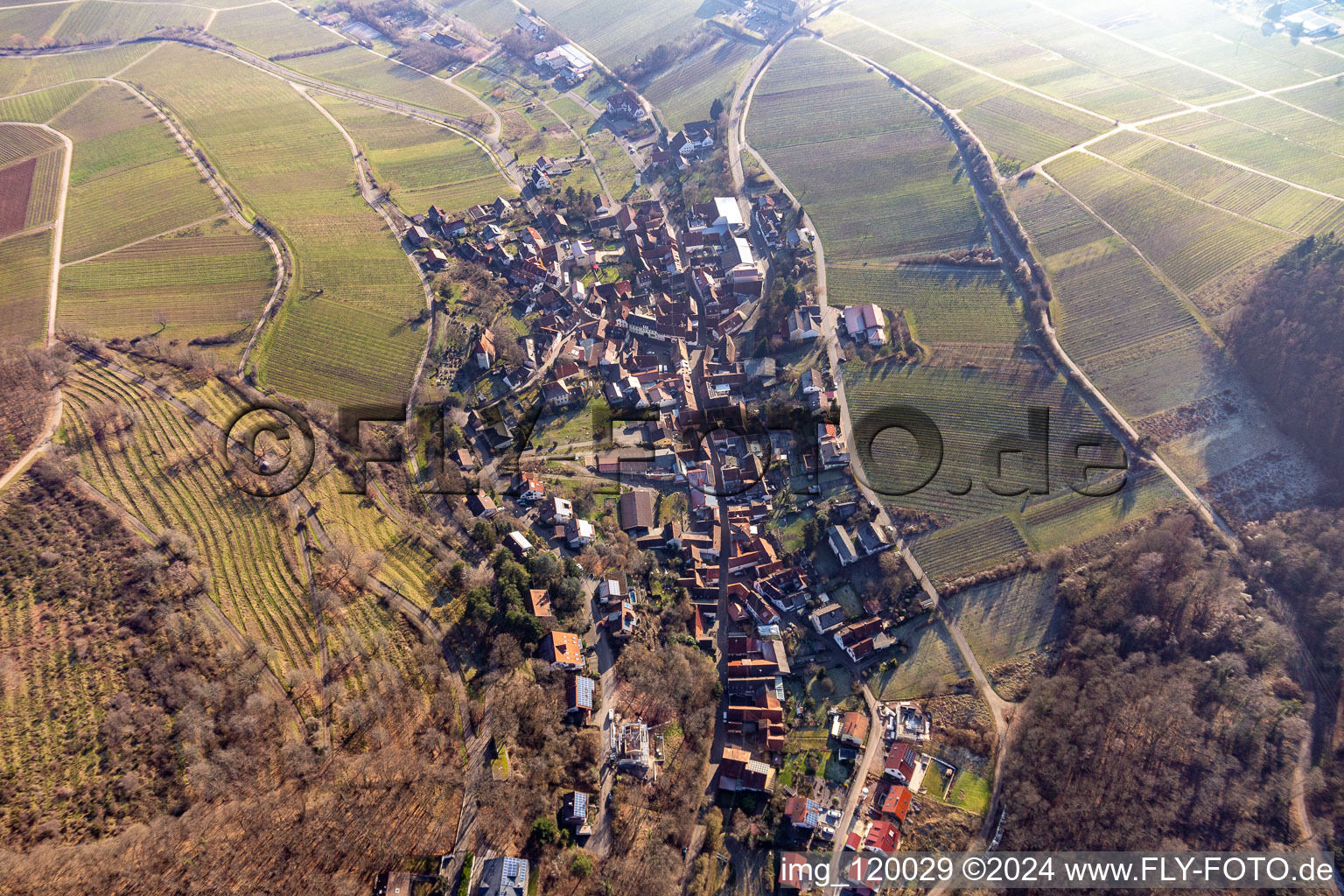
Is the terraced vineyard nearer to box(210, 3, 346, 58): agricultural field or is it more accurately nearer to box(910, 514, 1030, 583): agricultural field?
box(910, 514, 1030, 583): agricultural field

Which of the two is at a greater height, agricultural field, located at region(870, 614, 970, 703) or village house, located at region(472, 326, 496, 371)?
village house, located at region(472, 326, 496, 371)

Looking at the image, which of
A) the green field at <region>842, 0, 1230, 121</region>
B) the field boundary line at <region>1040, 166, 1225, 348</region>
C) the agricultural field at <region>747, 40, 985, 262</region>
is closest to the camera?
the field boundary line at <region>1040, 166, 1225, 348</region>

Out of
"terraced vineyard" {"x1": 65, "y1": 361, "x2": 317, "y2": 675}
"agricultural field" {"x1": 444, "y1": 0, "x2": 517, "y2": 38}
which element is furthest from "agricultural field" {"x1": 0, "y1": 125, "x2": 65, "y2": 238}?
"agricultural field" {"x1": 444, "y1": 0, "x2": 517, "y2": 38}

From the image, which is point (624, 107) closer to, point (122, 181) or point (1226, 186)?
point (122, 181)

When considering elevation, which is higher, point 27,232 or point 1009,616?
point 27,232

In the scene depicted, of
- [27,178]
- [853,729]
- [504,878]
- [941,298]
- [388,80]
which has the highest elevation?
[388,80]

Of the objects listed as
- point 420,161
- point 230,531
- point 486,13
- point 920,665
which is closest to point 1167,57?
point 920,665

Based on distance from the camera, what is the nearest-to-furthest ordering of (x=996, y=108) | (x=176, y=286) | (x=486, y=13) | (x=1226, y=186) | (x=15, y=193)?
(x=176, y=286), (x=15, y=193), (x=1226, y=186), (x=996, y=108), (x=486, y=13)

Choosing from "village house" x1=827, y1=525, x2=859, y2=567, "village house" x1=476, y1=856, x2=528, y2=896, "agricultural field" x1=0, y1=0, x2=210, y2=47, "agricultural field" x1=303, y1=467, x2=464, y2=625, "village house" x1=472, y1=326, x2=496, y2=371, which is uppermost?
"agricultural field" x1=0, y1=0, x2=210, y2=47
